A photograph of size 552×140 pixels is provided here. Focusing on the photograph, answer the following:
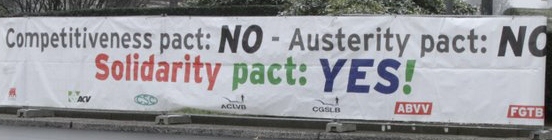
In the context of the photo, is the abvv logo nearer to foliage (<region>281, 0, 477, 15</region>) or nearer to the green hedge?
foliage (<region>281, 0, 477, 15</region>)

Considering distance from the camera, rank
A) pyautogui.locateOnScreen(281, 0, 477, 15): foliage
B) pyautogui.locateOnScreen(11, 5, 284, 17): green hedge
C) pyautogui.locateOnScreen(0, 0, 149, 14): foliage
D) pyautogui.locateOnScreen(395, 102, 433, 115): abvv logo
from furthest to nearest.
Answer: pyautogui.locateOnScreen(0, 0, 149, 14): foliage, pyautogui.locateOnScreen(11, 5, 284, 17): green hedge, pyautogui.locateOnScreen(281, 0, 477, 15): foliage, pyautogui.locateOnScreen(395, 102, 433, 115): abvv logo

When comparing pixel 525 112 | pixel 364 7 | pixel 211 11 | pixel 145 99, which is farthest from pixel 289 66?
pixel 211 11

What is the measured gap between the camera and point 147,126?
985 centimetres

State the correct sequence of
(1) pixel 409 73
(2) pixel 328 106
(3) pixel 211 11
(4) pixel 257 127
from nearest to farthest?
(1) pixel 409 73 < (2) pixel 328 106 < (4) pixel 257 127 < (3) pixel 211 11

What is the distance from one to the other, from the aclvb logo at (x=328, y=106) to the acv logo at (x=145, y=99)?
2213mm

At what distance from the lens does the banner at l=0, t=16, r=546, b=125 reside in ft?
28.4

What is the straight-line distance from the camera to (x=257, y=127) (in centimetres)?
965

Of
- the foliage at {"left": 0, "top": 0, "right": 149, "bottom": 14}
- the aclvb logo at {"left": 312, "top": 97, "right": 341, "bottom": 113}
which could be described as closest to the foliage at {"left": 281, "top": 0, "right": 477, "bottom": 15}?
the aclvb logo at {"left": 312, "top": 97, "right": 341, "bottom": 113}

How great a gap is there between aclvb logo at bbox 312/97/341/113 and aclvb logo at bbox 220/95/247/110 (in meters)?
0.95

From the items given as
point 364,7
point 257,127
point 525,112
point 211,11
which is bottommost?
point 257,127

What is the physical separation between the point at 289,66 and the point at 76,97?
316 centimetres

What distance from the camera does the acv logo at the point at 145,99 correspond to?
33.0ft

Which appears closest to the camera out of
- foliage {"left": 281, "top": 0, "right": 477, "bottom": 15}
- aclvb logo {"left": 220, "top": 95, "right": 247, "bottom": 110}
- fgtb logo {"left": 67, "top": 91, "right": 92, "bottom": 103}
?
aclvb logo {"left": 220, "top": 95, "right": 247, "bottom": 110}

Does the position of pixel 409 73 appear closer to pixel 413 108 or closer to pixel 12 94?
pixel 413 108
